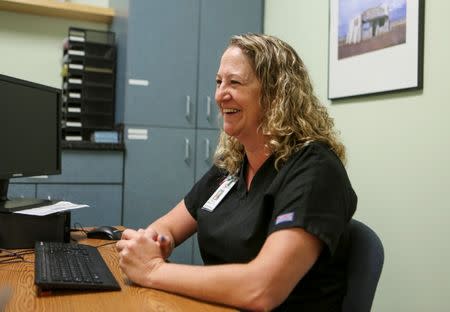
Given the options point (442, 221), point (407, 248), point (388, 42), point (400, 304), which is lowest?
point (400, 304)

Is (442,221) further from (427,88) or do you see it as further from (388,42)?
(388,42)

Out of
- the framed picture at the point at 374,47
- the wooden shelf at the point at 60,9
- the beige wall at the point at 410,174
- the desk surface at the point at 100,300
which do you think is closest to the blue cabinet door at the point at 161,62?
the wooden shelf at the point at 60,9

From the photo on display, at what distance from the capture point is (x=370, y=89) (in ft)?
7.12

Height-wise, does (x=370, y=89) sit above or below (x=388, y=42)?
below

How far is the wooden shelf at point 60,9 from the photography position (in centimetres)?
304

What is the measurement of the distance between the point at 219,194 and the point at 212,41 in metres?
1.96

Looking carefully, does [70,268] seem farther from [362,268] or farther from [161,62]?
[161,62]

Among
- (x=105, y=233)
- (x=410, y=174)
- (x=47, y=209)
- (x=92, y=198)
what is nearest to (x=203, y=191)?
(x=105, y=233)

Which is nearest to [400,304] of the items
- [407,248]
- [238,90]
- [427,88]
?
[407,248]

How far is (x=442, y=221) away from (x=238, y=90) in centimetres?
101

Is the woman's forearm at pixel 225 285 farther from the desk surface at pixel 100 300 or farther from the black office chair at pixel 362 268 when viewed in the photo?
the black office chair at pixel 362 268

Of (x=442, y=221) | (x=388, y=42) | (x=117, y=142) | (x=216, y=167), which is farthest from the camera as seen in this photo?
(x=117, y=142)

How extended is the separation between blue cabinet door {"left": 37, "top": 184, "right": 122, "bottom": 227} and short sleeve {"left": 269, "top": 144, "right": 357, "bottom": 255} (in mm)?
1893

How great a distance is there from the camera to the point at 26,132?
158 centimetres
